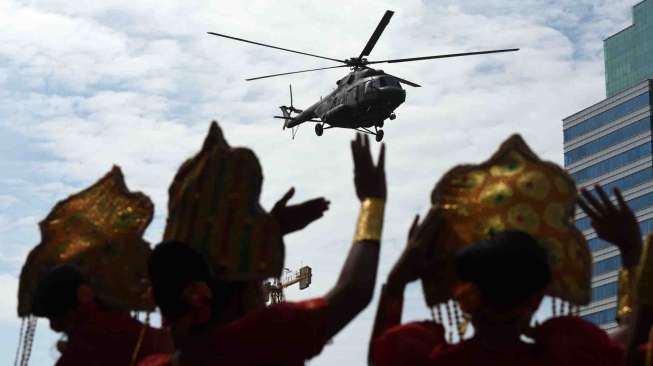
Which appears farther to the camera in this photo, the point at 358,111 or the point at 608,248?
the point at 608,248

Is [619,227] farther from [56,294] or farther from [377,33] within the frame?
[377,33]

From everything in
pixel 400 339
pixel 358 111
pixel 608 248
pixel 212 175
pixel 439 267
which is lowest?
pixel 400 339

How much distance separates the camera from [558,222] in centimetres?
408

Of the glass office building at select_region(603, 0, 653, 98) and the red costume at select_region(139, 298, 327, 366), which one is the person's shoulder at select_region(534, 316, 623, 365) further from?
the glass office building at select_region(603, 0, 653, 98)

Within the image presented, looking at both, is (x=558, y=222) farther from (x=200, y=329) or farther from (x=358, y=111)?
→ (x=358, y=111)

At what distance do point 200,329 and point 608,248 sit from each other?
9135 centimetres

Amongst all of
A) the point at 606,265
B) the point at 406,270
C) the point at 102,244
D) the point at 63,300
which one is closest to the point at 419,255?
the point at 406,270

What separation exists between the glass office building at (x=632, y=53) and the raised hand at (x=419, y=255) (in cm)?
10626

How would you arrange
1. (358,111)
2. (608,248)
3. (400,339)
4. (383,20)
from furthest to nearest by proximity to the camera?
(608,248), (358,111), (383,20), (400,339)

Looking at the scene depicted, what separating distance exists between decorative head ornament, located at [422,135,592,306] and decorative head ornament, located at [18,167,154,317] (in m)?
1.69

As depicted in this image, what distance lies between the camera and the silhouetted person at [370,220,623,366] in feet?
11.9

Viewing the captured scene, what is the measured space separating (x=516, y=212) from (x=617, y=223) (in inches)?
Result: 13.7

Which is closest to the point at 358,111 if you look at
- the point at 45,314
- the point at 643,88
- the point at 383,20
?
the point at 383,20

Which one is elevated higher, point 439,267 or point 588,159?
point 588,159
